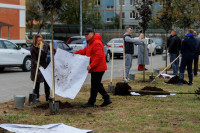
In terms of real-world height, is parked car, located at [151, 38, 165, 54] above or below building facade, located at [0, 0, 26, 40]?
below

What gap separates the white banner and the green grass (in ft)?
1.85

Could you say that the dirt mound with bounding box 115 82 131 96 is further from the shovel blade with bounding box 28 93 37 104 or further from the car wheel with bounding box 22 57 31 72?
the car wheel with bounding box 22 57 31 72

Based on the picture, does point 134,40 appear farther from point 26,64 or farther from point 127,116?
point 26,64

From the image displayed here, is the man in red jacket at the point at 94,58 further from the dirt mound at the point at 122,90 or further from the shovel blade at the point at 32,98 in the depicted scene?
the dirt mound at the point at 122,90

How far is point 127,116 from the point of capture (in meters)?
7.83

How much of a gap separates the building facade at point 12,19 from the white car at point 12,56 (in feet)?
54.7

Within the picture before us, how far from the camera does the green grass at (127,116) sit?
6.77 metres

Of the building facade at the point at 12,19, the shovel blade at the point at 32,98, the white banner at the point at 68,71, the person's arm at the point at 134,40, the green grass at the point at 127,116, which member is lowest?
the green grass at the point at 127,116

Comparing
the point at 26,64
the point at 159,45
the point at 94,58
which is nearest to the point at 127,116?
the point at 94,58

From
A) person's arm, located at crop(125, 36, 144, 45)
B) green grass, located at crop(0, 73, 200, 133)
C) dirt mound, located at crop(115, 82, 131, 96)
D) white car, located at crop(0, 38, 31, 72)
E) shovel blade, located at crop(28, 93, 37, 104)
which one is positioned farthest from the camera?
white car, located at crop(0, 38, 31, 72)

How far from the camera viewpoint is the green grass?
22.2ft

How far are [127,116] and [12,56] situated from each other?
41.4ft

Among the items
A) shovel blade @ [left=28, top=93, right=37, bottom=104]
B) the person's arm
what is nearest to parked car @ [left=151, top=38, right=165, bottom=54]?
the person's arm

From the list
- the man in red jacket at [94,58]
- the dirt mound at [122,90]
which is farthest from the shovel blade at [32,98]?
the dirt mound at [122,90]
